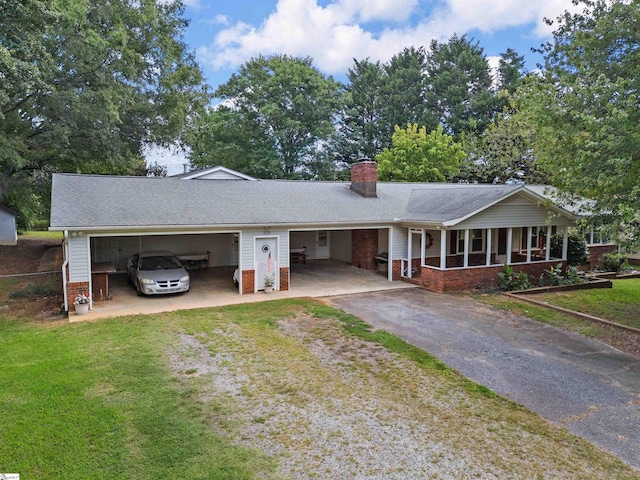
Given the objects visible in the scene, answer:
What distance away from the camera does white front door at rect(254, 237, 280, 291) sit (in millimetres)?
13414

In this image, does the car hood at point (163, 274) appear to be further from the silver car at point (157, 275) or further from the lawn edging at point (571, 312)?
the lawn edging at point (571, 312)

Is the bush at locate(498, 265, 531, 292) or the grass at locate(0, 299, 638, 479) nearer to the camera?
the grass at locate(0, 299, 638, 479)

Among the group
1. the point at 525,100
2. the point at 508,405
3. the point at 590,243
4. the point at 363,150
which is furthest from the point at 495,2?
the point at 363,150

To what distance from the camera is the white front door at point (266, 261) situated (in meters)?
13.4

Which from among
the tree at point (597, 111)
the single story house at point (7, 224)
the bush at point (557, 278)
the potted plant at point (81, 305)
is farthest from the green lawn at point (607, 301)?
the single story house at point (7, 224)

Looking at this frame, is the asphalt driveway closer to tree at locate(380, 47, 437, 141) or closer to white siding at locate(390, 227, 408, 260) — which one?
white siding at locate(390, 227, 408, 260)

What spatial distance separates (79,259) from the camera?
10906 millimetres

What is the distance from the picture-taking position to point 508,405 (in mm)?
5922

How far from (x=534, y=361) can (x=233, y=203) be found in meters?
10.2

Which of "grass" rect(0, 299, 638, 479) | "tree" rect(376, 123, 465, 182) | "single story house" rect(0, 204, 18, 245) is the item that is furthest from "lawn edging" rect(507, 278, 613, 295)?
"single story house" rect(0, 204, 18, 245)

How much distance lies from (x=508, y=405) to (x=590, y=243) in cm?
1732

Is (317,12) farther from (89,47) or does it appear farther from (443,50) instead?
(443,50)

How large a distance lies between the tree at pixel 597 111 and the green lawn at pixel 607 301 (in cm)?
311

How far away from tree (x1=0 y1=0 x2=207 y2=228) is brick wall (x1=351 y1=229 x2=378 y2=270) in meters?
11.5
